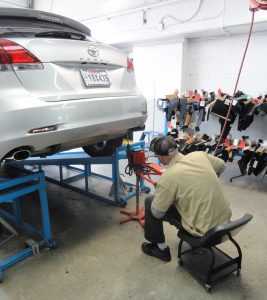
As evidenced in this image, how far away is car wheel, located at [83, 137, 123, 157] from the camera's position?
3.02 meters

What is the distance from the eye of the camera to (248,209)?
3221 mm

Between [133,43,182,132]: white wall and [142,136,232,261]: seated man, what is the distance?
4085mm

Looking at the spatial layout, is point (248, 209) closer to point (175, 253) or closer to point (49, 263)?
point (175, 253)

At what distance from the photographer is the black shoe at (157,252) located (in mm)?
2243

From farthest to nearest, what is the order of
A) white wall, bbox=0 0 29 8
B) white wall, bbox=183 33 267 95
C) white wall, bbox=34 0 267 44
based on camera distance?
white wall, bbox=0 0 29 8 < white wall, bbox=183 33 267 95 < white wall, bbox=34 0 267 44

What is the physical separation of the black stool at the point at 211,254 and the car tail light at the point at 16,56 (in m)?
1.51

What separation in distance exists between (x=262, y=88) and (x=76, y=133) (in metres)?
4.24

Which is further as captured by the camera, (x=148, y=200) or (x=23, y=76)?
(x=148, y=200)

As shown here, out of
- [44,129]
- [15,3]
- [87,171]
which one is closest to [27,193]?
[44,129]

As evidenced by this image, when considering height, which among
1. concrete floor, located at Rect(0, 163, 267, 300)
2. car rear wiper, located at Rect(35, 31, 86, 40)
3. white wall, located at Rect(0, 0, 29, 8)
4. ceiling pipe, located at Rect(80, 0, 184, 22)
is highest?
white wall, located at Rect(0, 0, 29, 8)

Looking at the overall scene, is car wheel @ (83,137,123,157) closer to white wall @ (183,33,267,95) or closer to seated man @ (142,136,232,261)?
seated man @ (142,136,232,261)

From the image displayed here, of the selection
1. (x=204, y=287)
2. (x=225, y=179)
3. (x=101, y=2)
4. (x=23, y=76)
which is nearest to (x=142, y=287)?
(x=204, y=287)

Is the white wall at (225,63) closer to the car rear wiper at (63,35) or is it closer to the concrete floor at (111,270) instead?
the concrete floor at (111,270)

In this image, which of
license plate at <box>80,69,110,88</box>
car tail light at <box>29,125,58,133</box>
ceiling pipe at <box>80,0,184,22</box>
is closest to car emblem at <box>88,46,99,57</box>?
license plate at <box>80,69,110,88</box>
